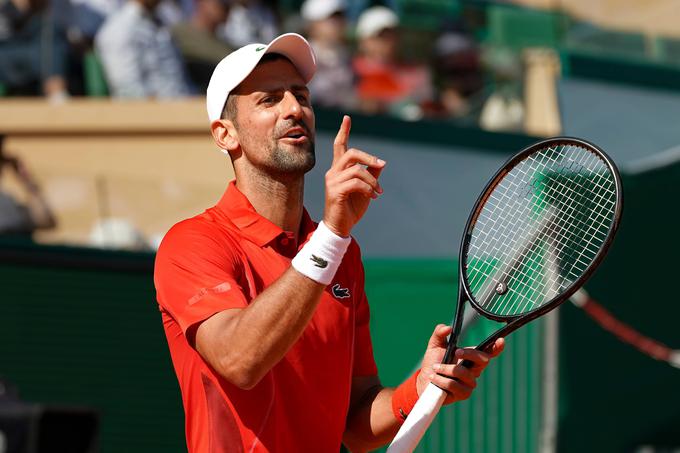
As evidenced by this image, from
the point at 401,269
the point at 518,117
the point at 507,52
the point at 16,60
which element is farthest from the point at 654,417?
the point at 16,60

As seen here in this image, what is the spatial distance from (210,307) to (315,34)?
661 centimetres

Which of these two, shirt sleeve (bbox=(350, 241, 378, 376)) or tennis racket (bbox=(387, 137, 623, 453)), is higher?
tennis racket (bbox=(387, 137, 623, 453))

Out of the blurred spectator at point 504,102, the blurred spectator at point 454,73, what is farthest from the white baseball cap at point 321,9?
the blurred spectator at point 504,102

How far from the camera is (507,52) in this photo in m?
9.77

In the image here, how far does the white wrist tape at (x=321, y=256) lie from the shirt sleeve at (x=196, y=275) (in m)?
0.23

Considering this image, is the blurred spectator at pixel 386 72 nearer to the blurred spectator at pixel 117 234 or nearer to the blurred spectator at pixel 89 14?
the blurred spectator at pixel 89 14

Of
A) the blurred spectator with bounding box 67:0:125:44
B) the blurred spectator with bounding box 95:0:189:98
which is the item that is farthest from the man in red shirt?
the blurred spectator with bounding box 67:0:125:44

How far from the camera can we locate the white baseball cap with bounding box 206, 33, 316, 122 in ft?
10.7

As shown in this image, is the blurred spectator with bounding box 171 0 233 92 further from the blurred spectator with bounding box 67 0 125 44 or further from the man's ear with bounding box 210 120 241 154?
the man's ear with bounding box 210 120 241 154

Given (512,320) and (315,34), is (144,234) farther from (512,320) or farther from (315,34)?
(512,320)

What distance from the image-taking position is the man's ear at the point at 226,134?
11.0 feet

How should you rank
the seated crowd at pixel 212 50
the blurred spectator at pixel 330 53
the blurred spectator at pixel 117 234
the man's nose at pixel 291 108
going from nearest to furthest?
the man's nose at pixel 291 108, the blurred spectator at pixel 117 234, the seated crowd at pixel 212 50, the blurred spectator at pixel 330 53

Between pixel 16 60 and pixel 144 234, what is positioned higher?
pixel 16 60

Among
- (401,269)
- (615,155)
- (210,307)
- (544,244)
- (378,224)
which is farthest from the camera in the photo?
(615,155)
